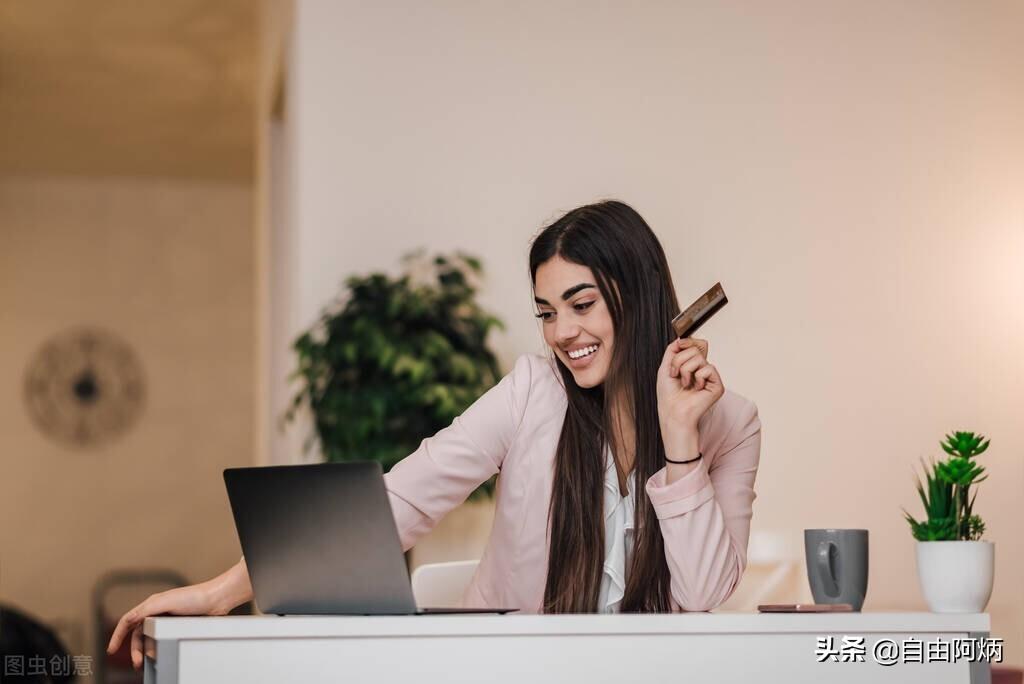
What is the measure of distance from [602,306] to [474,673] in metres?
0.77

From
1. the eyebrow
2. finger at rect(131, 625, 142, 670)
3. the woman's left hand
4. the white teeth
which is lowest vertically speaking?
finger at rect(131, 625, 142, 670)

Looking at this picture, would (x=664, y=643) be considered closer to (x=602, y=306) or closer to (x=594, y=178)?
(x=602, y=306)

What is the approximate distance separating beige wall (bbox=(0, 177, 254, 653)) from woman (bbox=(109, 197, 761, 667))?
5953mm

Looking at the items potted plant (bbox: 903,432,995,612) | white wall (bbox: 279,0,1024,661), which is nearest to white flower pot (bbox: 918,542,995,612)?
potted plant (bbox: 903,432,995,612)

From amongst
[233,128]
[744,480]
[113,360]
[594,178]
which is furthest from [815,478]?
[113,360]

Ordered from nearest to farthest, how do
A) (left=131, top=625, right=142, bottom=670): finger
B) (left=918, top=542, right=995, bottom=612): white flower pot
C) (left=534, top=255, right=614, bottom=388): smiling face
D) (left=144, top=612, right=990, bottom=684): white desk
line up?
(left=144, top=612, right=990, bottom=684): white desk, (left=918, top=542, right=995, bottom=612): white flower pot, (left=131, top=625, right=142, bottom=670): finger, (left=534, top=255, right=614, bottom=388): smiling face

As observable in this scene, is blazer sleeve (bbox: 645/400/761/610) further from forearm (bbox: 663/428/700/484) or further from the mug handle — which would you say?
the mug handle

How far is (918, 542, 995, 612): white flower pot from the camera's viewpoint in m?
1.27

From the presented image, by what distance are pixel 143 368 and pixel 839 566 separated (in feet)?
22.0

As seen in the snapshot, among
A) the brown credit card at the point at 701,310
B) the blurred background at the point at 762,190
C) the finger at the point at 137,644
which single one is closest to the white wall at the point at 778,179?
the blurred background at the point at 762,190

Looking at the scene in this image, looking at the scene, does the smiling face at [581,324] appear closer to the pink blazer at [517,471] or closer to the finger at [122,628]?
the pink blazer at [517,471]

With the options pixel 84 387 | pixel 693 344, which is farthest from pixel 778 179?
pixel 84 387

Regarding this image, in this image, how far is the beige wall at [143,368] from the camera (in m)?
7.24

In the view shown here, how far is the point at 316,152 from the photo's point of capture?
362cm
